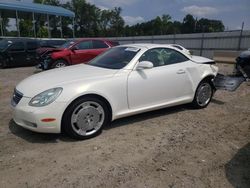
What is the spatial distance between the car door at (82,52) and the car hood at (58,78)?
21.4 feet

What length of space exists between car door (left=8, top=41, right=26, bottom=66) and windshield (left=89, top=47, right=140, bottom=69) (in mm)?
10321

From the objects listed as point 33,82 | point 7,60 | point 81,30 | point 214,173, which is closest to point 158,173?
point 214,173

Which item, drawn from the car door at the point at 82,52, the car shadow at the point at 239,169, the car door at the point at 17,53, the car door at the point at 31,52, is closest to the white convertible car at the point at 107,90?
the car shadow at the point at 239,169

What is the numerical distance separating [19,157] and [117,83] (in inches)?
74.2

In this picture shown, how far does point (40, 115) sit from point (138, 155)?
1.56m

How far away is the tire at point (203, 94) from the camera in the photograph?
5613 millimetres

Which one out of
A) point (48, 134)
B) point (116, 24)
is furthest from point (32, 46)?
point (116, 24)

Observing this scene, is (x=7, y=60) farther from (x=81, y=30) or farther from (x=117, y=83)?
(x=81, y=30)

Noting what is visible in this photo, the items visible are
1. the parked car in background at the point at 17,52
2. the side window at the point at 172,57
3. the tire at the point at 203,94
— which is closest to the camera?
the side window at the point at 172,57

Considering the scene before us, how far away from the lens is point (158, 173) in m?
3.14

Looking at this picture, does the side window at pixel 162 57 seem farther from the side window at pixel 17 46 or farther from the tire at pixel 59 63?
the side window at pixel 17 46

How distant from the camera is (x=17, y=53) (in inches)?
556

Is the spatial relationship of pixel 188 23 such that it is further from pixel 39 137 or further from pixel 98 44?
pixel 39 137

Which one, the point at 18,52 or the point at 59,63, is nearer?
the point at 59,63
